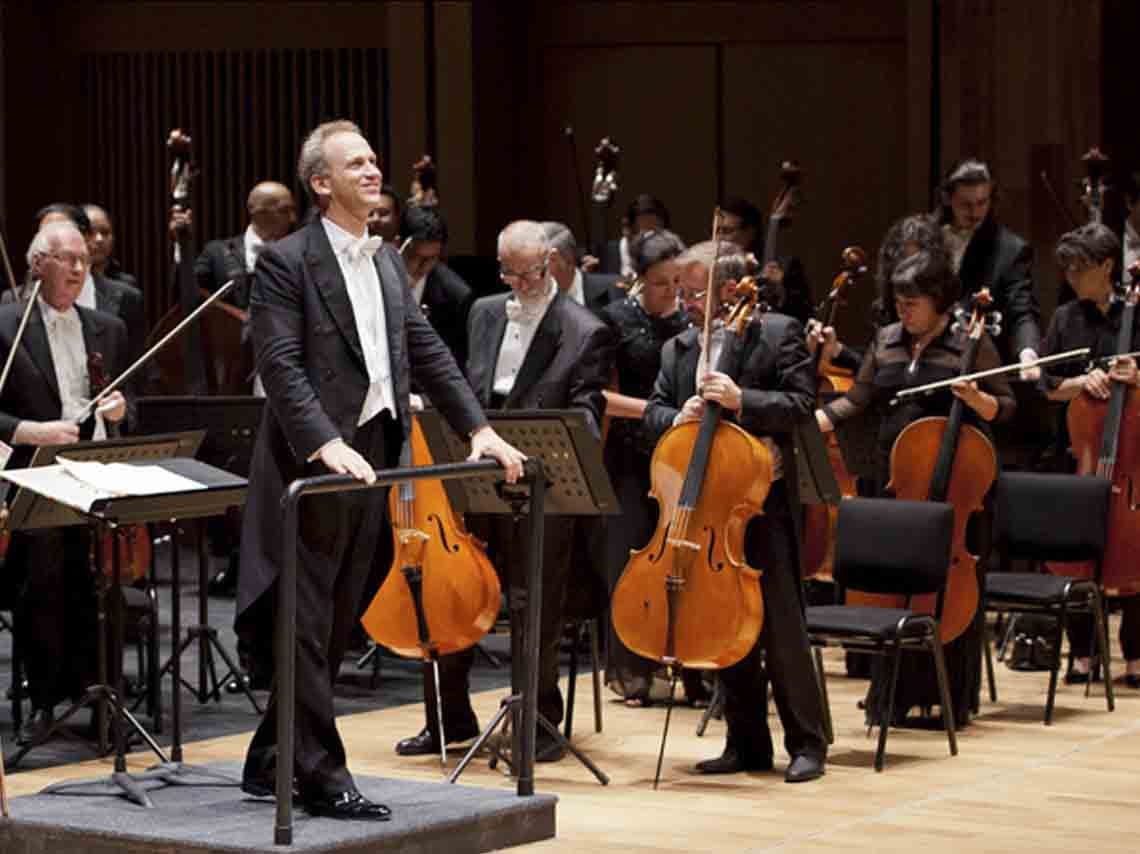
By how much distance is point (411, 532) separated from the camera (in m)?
5.93

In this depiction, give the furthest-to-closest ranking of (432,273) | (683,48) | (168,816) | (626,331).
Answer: (683,48)
(432,273)
(626,331)
(168,816)

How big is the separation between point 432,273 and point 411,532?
7.87ft

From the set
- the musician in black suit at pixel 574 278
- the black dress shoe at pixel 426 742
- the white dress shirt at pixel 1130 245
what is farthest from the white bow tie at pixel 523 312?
the white dress shirt at pixel 1130 245

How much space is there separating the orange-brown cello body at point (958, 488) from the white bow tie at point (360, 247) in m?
2.09

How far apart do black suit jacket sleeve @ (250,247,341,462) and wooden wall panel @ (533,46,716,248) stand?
569cm

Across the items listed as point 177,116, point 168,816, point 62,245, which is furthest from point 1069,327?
point 177,116

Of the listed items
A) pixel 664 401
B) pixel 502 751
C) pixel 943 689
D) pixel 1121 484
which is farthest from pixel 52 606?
pixel 1121 484

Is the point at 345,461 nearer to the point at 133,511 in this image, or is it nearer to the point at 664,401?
the point at 133,511

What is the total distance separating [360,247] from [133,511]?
75cm

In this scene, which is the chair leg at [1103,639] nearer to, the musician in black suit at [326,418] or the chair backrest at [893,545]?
the chair backrest at [893,545]

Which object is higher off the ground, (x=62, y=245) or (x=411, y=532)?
(x=62, y=245)

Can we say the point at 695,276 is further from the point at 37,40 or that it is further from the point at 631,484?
the point at 37,40

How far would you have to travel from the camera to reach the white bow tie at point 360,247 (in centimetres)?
482

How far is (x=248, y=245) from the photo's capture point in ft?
28.5
